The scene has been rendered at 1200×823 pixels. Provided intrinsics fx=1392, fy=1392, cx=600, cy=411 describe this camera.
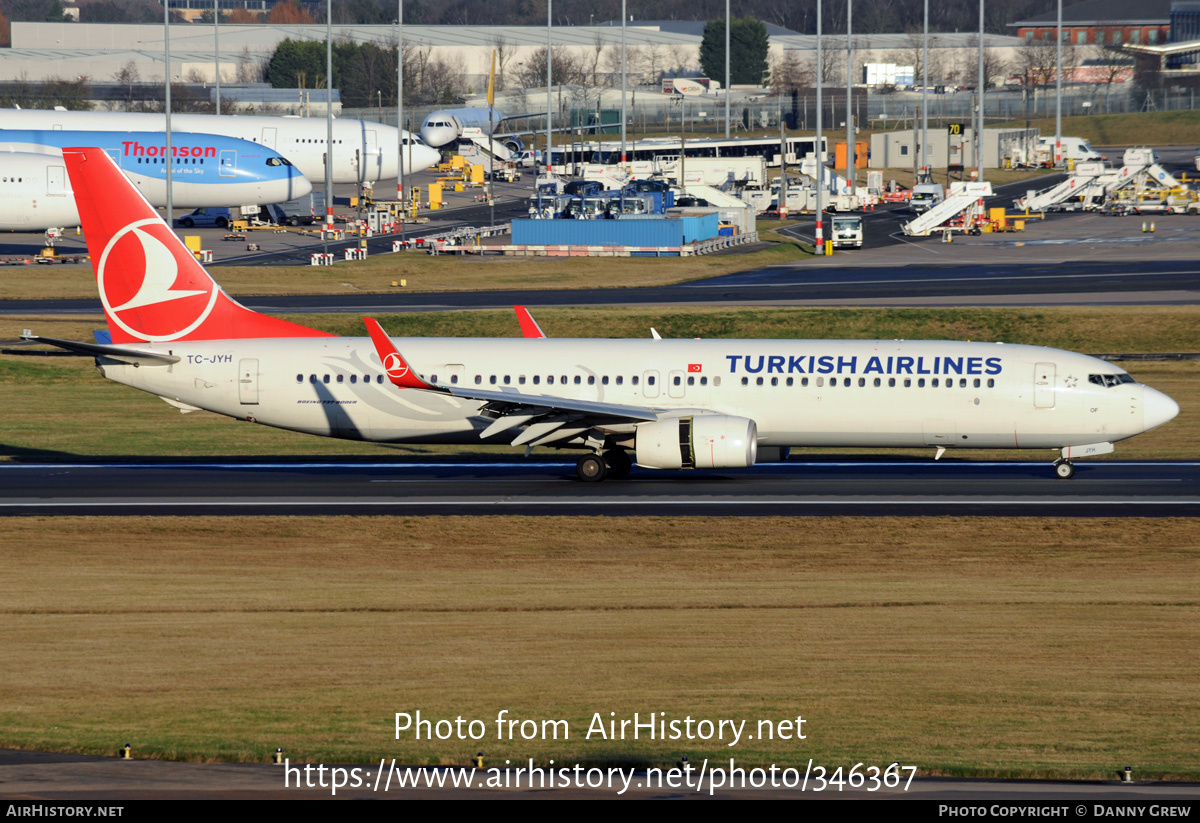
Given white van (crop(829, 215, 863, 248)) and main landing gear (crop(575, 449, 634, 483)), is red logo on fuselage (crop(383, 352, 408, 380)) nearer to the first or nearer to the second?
main landing gear (crop(575, 449, 634, 483))

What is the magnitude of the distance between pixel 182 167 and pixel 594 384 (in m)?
75.0

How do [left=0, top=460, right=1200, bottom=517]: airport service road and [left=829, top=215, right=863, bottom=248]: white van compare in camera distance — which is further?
[left=829, top=215, right=863, bottom=248]: white van

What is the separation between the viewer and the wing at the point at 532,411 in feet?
116

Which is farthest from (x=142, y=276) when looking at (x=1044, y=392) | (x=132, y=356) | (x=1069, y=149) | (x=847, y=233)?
(x=1069, y=149)

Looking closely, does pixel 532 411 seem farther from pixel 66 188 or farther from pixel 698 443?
pixel 66 188

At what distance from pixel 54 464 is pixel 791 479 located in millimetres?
22391

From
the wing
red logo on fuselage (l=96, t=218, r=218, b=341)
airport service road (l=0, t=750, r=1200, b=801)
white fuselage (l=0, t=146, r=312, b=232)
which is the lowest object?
airport service road (l=0, t=750, r=1200, b=801)

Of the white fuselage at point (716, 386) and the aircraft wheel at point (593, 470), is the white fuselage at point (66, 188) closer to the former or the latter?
the white fuselage at point (716, 386)

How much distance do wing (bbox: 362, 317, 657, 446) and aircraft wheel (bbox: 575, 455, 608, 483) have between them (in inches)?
50.1

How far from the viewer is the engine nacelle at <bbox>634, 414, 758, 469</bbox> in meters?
36.5

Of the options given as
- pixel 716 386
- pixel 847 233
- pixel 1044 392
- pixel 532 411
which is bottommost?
pixel 532 411

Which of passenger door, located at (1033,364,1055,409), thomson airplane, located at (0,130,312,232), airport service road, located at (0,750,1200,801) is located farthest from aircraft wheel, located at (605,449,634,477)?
thomson airplane, located at (0,130,312,232)

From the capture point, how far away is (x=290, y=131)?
401 feet
